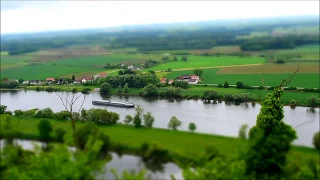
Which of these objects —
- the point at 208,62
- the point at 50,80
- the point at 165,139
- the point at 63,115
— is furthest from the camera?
the point at 208,62

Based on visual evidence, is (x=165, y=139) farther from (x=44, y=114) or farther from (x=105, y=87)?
(x=105, y=87)

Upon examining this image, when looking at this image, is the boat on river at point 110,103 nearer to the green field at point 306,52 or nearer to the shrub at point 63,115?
the shrub at point 63,115

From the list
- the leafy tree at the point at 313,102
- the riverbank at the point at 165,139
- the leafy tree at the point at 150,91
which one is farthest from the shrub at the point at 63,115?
the leafy tree at the point at 313,102

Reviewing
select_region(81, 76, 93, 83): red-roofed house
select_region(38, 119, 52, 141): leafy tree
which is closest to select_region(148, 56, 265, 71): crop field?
select_region(81, 76, 93, 83): red-roofed house

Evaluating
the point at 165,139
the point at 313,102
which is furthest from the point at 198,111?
the point at 313,102

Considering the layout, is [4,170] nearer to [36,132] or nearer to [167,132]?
[36,132]
